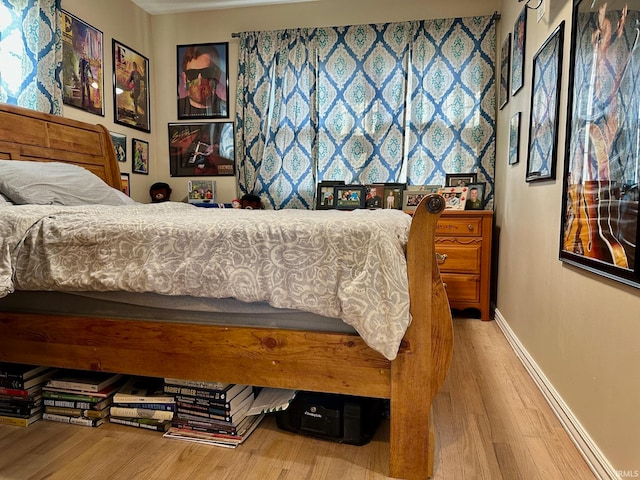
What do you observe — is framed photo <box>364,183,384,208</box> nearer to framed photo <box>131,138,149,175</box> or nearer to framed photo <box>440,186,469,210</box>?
framed photo <box>440,186,469,210</box>

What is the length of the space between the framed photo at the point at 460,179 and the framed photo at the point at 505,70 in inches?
22.9

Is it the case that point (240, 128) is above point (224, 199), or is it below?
above

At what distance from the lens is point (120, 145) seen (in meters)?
3.44

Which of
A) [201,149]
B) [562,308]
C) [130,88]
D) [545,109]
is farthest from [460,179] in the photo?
[130,88]

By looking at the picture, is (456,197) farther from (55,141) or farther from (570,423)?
(55,141)

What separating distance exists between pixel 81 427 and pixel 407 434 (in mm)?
1306

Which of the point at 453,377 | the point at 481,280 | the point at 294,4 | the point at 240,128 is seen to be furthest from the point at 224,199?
the point at 453,377

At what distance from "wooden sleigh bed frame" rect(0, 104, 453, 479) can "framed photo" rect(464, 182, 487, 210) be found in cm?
220

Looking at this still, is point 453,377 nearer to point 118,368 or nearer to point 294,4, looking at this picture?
point 118,368

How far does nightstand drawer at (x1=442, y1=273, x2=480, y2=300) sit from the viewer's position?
3115mm

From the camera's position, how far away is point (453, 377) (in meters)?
2.04

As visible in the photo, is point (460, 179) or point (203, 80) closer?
point (460, 179)

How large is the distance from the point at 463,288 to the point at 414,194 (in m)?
0.89

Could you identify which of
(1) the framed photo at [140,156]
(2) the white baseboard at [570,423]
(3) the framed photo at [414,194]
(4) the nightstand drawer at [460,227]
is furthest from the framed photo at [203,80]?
(2) the white baseboard at [570,423]
